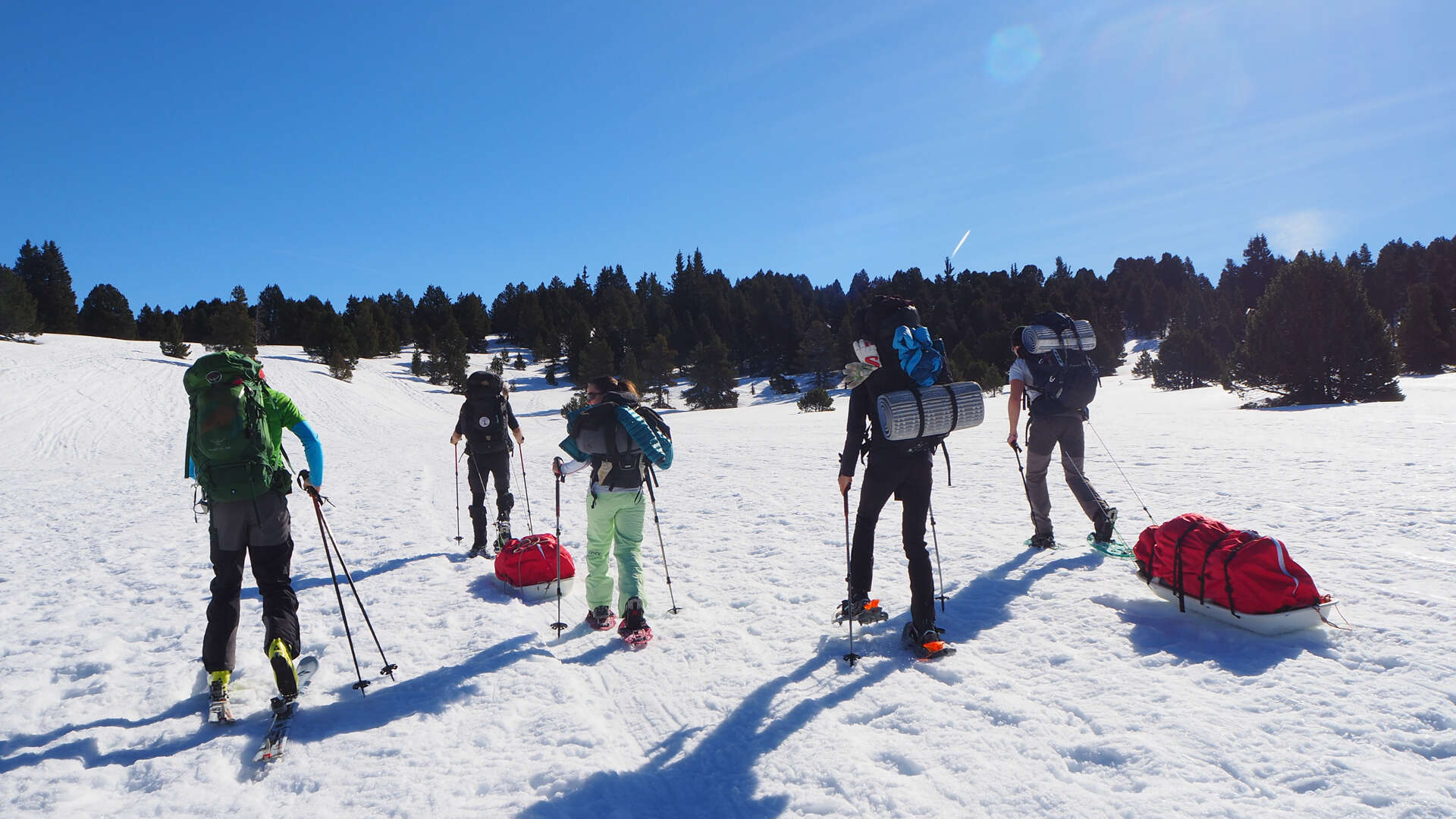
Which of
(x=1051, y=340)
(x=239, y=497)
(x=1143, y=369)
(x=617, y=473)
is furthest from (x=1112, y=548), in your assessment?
(x=1143, y=369)

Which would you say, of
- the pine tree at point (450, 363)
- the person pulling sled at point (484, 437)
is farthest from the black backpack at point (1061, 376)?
the pine tree at point (450, 363)

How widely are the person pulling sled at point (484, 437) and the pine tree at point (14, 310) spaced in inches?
2261

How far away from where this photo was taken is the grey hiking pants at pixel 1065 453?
625 centimetres

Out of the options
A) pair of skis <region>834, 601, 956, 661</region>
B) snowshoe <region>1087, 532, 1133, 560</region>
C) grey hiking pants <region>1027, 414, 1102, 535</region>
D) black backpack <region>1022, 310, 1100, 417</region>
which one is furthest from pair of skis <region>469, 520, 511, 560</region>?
snowshoe <region>1087, 532, 1133, 560</region>

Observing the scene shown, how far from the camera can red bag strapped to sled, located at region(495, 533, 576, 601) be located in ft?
20.6

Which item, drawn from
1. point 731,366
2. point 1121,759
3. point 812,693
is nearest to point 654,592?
point 812,693

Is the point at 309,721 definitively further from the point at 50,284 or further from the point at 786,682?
the point at 50,284

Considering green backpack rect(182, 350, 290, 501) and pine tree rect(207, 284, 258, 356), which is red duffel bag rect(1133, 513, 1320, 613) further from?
pine tree rect(207, 284, 258, 356)

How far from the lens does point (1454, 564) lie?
16.3 feet

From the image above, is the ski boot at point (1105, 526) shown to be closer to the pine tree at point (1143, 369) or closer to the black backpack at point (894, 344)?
the black backpack at point (894, 344)

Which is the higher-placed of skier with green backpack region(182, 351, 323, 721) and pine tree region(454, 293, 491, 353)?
pine tree region(454, 293, 491, 353)

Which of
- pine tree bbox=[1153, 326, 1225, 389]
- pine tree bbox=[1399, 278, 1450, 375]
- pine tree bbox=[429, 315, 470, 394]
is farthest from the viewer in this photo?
pine tree bbox=[429, 315, 470, 394]

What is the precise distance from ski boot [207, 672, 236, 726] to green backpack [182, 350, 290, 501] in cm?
109

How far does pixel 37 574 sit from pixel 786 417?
24715 millimetres
